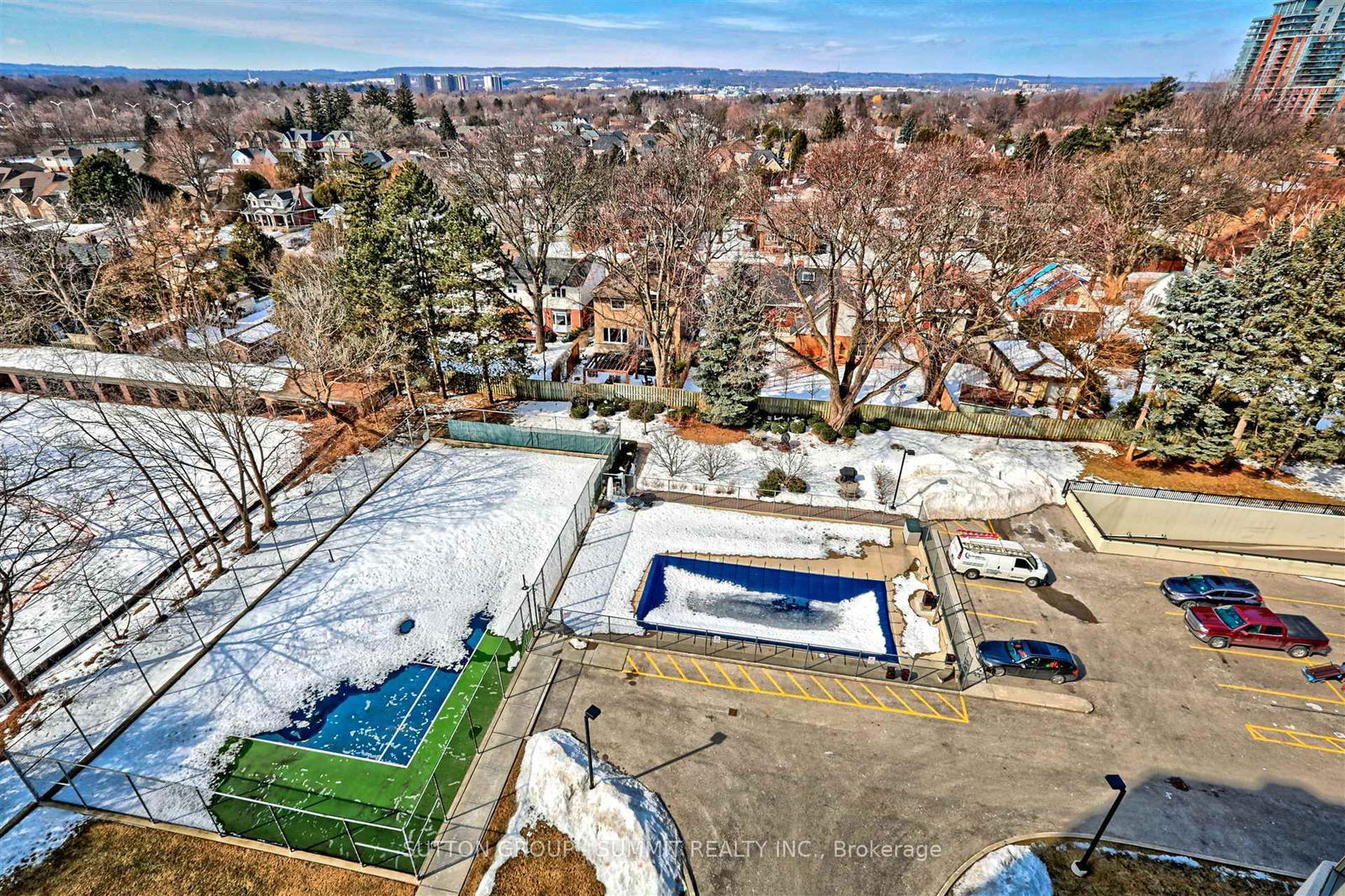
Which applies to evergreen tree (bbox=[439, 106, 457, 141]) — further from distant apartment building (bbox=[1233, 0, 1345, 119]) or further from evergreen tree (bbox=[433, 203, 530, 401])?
distant apartment building (bbox=[1233, 0, 1345, 119])

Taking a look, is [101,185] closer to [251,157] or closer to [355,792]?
[251,157]

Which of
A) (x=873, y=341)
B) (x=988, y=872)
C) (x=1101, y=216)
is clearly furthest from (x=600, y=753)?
(x=1101, y=216)

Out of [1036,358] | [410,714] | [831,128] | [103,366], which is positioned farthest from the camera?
[831,128]

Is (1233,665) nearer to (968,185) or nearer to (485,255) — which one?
(968,185)

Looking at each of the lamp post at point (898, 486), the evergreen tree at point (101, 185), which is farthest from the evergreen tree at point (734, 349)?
the evergreen tree at point (101, 185)

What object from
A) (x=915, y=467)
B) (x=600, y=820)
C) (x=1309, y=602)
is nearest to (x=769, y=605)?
(x=600, y=820)

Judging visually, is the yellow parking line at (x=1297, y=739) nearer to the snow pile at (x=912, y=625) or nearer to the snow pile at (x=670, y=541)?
the snow pile at (x=912, y=625)
